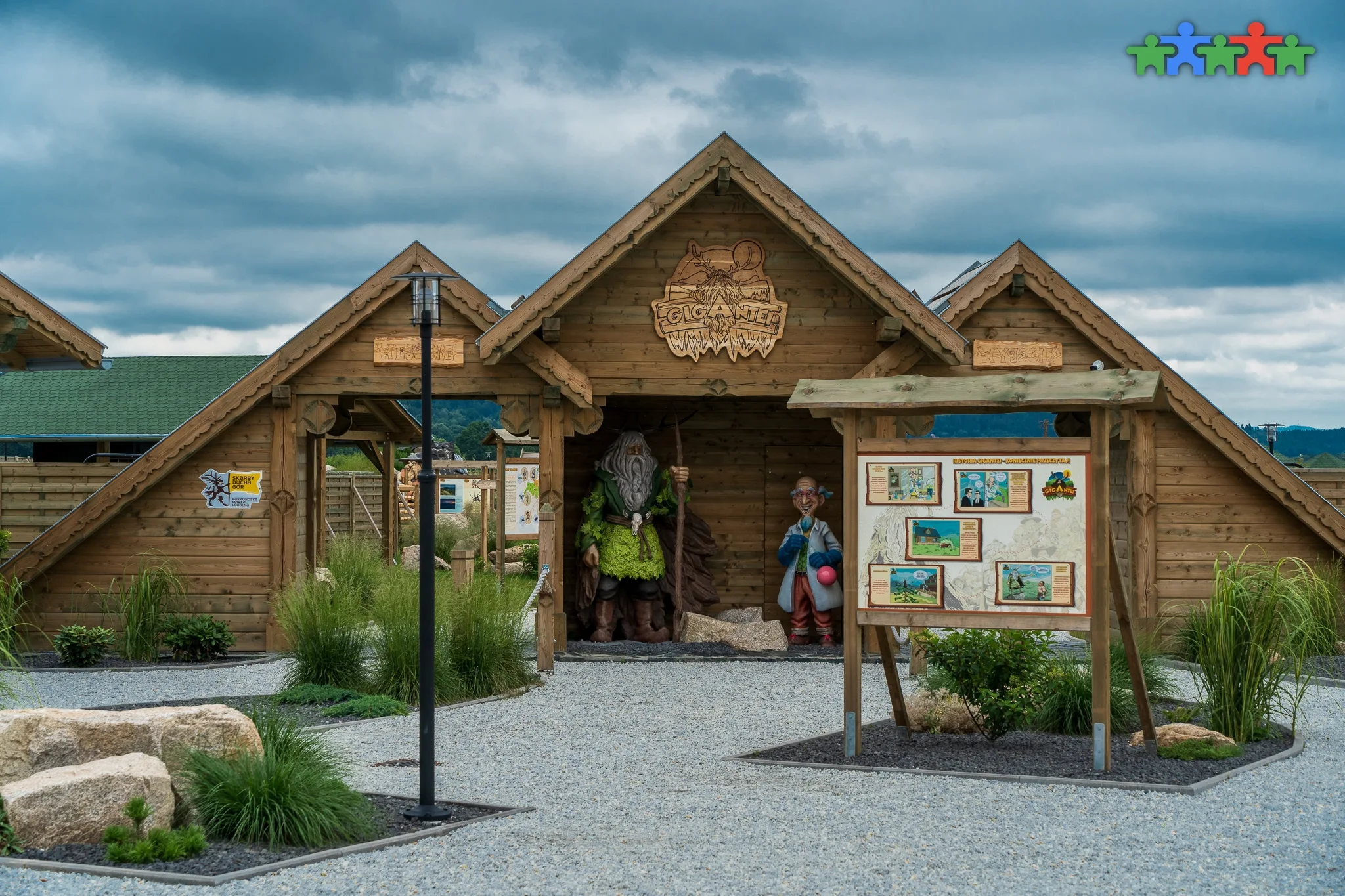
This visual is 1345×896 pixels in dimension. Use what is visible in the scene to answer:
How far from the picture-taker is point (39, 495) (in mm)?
16422

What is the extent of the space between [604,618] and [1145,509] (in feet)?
20.5

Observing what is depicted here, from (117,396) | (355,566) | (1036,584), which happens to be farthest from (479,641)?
(117,396)

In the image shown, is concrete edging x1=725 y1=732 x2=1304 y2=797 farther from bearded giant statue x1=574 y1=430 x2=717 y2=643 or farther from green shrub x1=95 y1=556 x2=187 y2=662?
green shrub x1=95 y1=556 x2=187 y2=662

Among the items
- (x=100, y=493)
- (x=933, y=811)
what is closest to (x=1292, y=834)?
(x=933, y=811)

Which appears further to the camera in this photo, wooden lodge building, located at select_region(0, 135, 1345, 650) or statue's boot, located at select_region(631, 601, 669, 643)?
statue's boot, located at select_region(631, 601, 669, 643)

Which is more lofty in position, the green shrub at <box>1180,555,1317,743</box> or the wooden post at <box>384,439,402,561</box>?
the wooden post at <box>384,439,402,561</box>

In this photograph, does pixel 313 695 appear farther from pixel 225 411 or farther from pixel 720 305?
pixel 720 305

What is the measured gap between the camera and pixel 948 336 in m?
15.2

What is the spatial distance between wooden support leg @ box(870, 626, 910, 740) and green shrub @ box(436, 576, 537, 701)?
12.7 feet

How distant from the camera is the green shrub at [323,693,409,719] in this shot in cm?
1134

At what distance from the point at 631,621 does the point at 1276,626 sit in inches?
338

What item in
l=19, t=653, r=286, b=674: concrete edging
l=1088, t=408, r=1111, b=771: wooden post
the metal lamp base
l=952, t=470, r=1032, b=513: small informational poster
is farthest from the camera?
l=19, t=653, r=286, b=674: concrete edging

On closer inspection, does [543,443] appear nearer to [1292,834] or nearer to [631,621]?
[631,621]

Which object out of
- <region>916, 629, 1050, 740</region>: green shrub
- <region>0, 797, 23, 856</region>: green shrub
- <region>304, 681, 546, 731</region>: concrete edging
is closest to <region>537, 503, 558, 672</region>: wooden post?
<region>304, 681, 546, 731</region>: concrete edging
